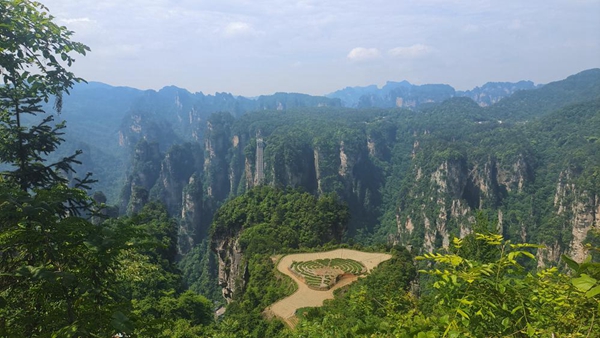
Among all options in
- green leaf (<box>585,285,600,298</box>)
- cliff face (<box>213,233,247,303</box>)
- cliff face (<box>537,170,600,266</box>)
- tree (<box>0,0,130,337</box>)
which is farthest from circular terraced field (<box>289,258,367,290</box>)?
cliff face (<box>537,170,600,266</box>)

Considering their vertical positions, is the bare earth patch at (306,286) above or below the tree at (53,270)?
below

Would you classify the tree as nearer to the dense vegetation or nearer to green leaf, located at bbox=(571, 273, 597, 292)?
the dense vegetation

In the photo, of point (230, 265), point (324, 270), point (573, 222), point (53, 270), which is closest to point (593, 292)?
point (53, 270)

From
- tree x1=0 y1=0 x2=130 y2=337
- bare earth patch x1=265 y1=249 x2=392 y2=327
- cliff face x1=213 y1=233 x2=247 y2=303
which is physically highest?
tree x1=0 y1=0 x2=130 y2=337

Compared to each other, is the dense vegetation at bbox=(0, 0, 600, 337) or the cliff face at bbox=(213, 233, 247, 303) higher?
the dense vegetation at bbox=(0, 0, 600, 337)

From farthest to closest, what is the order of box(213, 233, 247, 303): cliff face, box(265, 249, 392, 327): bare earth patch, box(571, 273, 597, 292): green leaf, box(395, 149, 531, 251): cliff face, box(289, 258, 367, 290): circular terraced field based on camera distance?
box(395, 149, 531, 251): cliff face
box(213, 233, 247, 303): cliff face
box(289, 258, 367, 290): circular terraced field
box(265, 249, 392, 327): bare earth patch
box(571, 273, 597, 292): green leaf

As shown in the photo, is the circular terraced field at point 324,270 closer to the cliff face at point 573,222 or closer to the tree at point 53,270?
the tree at point 53,270

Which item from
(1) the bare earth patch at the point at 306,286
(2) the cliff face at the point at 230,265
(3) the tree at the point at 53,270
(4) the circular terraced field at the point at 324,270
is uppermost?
(3) the tree at the point at 53,270

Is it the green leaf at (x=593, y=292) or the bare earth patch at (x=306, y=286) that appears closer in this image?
the green leaf at (x=593, y=292)

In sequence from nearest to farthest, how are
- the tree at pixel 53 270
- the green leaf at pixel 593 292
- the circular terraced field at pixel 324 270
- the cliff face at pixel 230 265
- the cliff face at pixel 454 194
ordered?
the green leaf at pixel 593 292 < the tree at pixel 53 270 < the circular terraced field at pixel 324 270 < the cliff face at pixel 230 265 < the cliff face at pixel 454 194

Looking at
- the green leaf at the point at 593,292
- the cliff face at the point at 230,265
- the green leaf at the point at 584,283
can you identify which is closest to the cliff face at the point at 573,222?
the cliff face at the point at 230,265
